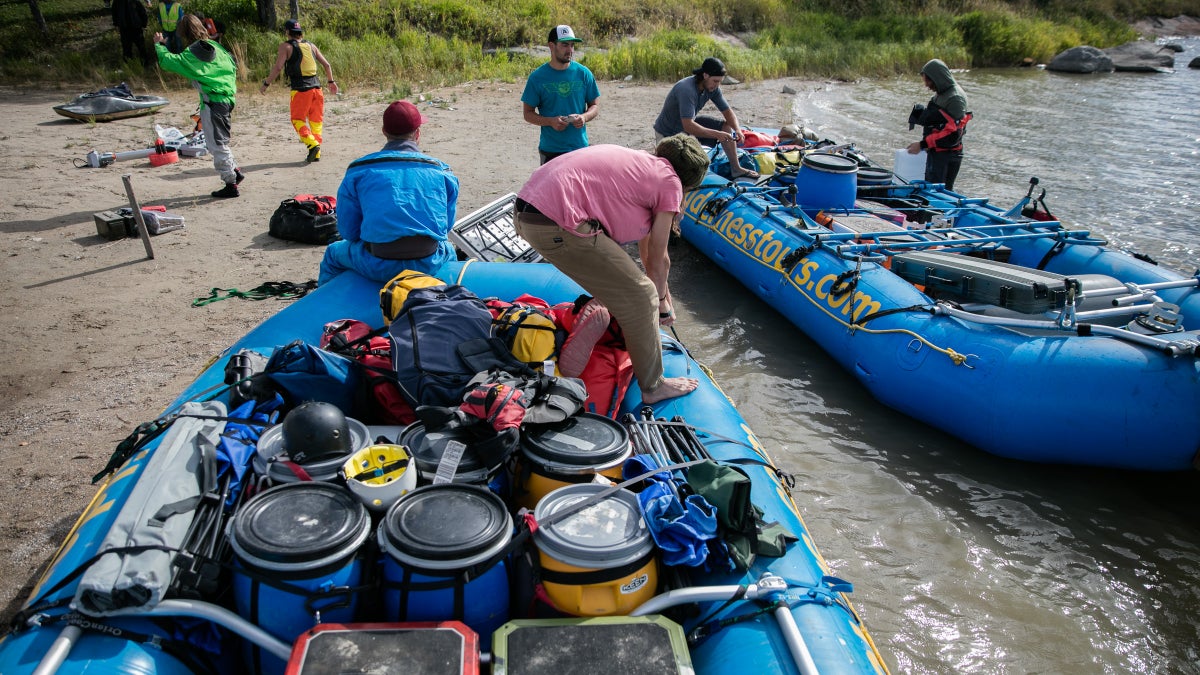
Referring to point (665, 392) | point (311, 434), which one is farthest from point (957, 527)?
point (311, 434)

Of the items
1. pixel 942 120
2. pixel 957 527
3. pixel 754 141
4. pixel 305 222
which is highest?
pixel 942 120

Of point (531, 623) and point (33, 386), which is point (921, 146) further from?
point (33, 386)

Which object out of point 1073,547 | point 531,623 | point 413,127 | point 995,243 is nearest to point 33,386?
point 413,127

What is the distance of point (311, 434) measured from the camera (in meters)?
2.52

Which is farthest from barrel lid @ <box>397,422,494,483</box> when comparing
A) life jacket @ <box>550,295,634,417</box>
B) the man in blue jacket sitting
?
the man in blue jacket sitting

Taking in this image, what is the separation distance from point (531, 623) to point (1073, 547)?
3062 mm

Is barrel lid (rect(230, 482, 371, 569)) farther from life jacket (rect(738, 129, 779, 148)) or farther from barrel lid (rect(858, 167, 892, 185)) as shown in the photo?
life jacket (rect(738, 129, 779, 148))

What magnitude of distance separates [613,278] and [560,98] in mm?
3320

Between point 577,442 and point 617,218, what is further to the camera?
point 617,218

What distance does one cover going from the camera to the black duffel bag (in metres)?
6.63

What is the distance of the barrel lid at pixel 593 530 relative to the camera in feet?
7.29

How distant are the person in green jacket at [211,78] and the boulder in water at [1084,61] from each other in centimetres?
2162

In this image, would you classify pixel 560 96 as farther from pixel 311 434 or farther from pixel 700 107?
pixel 311 434

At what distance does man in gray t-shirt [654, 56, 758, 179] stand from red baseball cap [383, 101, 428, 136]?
3362 millimetres
